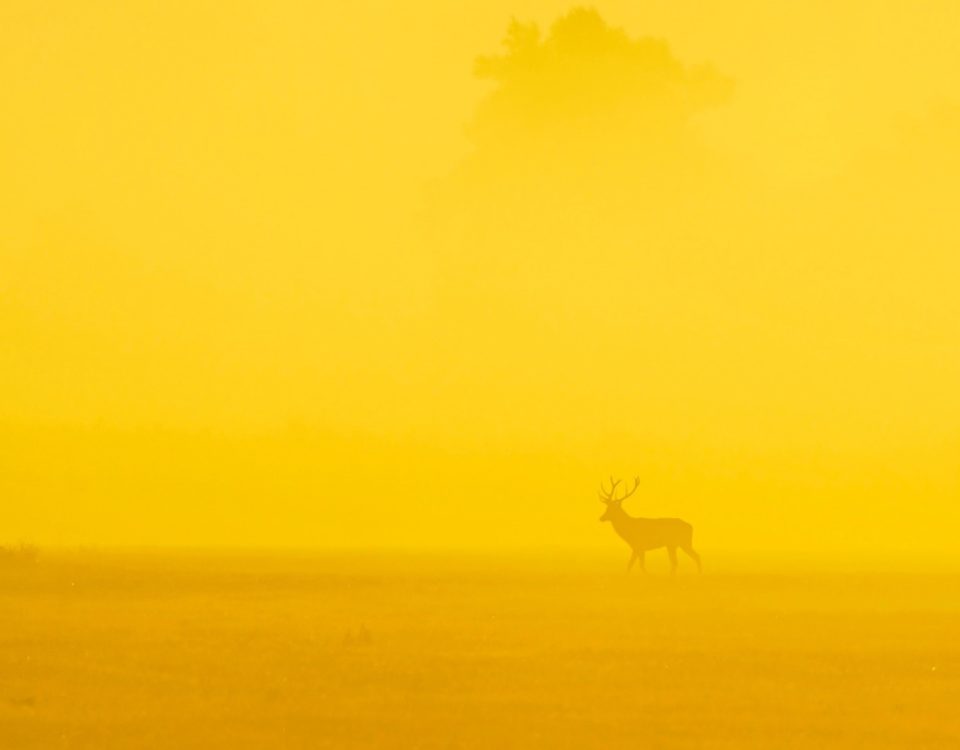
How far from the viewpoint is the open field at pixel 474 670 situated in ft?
42.5

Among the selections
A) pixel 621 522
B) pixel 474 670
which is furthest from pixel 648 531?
pixel 474 670

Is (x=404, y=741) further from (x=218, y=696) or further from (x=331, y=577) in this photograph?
(x=331, y=577)

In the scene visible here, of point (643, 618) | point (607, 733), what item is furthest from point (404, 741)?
point (643, 618)

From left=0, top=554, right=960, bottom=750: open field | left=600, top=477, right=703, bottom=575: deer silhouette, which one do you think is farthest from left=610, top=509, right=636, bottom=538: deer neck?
left=0, top=554, right=960, bottom=750: open field

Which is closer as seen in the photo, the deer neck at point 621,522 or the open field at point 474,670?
the open field at point 474,670

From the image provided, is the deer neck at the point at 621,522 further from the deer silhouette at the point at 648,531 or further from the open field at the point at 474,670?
the open field at the point at 474,670

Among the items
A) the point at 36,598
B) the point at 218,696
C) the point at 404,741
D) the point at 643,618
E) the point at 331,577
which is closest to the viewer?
the point at 404,741

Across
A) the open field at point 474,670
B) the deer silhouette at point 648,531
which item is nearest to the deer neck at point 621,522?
the deer silhouette at point 648,531

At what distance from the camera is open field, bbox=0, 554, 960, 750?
13.0 meters

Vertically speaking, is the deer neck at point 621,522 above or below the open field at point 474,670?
above

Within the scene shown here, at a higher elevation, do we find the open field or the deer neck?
the deer neck

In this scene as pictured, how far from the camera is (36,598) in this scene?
28.9m

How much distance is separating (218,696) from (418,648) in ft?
15.6

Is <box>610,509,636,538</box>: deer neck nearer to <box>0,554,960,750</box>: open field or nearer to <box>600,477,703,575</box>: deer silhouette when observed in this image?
<box>600,477,703,575</box>: deer silhouette
